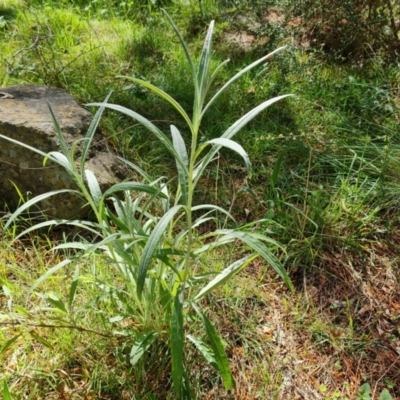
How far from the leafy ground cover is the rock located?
0.15 metres

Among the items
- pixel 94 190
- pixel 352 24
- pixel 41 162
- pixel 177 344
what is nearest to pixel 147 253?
pixel 177 344

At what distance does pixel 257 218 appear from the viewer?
2.38m

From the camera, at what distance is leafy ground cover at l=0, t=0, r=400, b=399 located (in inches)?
64.5

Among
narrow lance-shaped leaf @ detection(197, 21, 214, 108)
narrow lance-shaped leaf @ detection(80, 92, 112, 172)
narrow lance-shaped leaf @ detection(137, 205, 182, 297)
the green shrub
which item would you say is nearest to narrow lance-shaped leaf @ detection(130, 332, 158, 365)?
narrow lance-shaped leaf @ detection(137, 205, 182, 297)

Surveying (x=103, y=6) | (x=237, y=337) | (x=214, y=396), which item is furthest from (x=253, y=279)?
(x=103, y=6)

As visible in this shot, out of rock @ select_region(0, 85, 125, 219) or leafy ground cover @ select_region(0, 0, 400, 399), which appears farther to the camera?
rock @ select_region(0, 85, 125, 219)

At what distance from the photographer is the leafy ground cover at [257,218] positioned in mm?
1639

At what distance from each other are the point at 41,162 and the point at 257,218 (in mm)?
1173

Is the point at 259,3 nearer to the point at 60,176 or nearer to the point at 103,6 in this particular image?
the point at 103,6

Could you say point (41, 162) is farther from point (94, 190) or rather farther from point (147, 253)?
point (147, 253)

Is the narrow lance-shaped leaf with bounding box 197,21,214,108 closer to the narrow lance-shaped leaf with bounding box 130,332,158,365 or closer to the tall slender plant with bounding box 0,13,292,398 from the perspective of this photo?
the tall slender plant with bounding box 0,13,292,398

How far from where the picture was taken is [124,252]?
1408mm

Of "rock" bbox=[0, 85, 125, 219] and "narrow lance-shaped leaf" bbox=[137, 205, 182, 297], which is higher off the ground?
"narrow lance-shaped leaf" bbox=[137, 205, 182, 297]

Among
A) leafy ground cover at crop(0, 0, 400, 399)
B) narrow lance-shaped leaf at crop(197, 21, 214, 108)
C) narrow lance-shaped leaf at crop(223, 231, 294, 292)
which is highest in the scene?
narrow lance-shaped leaf at crop(197, 21, 214, 108)
